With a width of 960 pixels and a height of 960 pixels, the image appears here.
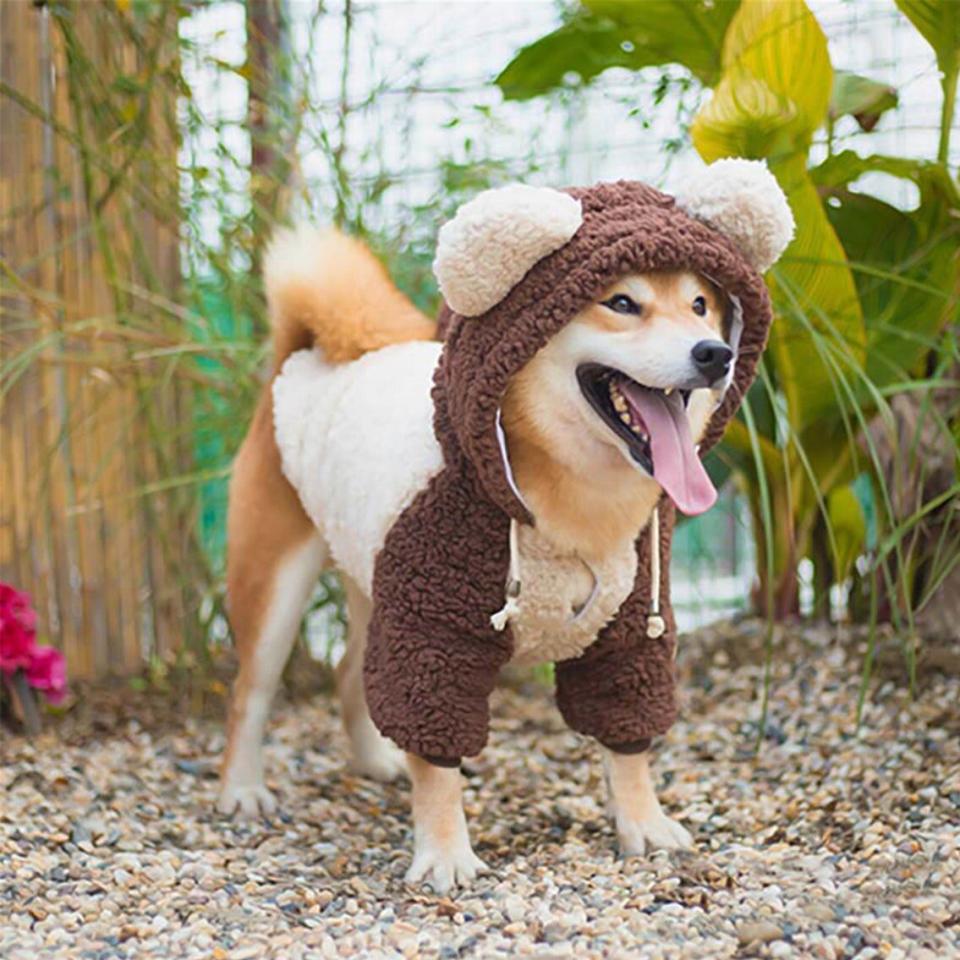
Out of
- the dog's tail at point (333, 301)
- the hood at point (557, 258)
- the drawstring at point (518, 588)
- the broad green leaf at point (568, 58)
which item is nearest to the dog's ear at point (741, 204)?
the hood at point (557, 258)

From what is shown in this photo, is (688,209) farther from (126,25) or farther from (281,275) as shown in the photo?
(126,25)

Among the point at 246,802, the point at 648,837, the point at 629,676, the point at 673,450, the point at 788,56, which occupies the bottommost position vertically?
the point at 246,802

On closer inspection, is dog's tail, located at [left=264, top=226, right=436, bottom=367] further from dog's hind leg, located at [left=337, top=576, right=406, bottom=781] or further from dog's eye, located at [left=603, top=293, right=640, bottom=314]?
dog's eye, located at [left=603, top=293, right=640, bottom=314]

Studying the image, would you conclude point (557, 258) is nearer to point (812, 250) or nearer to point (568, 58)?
point (812, 250)

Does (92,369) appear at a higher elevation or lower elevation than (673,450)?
lower

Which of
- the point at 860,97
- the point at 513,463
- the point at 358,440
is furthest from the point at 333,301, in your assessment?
the point at 860,97

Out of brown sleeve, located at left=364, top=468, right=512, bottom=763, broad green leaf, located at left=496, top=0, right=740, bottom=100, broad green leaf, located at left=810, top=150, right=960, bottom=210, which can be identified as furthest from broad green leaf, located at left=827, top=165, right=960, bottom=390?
brown sleeve, located at left=364, top=468, right=512, bottom=763

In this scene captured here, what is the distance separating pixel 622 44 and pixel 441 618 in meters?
1.53

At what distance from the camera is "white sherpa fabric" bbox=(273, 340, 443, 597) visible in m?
1.87

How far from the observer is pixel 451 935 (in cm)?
162

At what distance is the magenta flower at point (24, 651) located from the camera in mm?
2621

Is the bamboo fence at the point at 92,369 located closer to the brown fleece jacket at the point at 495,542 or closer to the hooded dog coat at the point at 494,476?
the hooded dog coat at the point at 494,476

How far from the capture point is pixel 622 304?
64.6 inches

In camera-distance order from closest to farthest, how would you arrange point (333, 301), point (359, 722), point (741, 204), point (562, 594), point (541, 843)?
point (741, 204)
point (562, 594)
point (541, 843)
point (333, 301)
point (359, 722)
